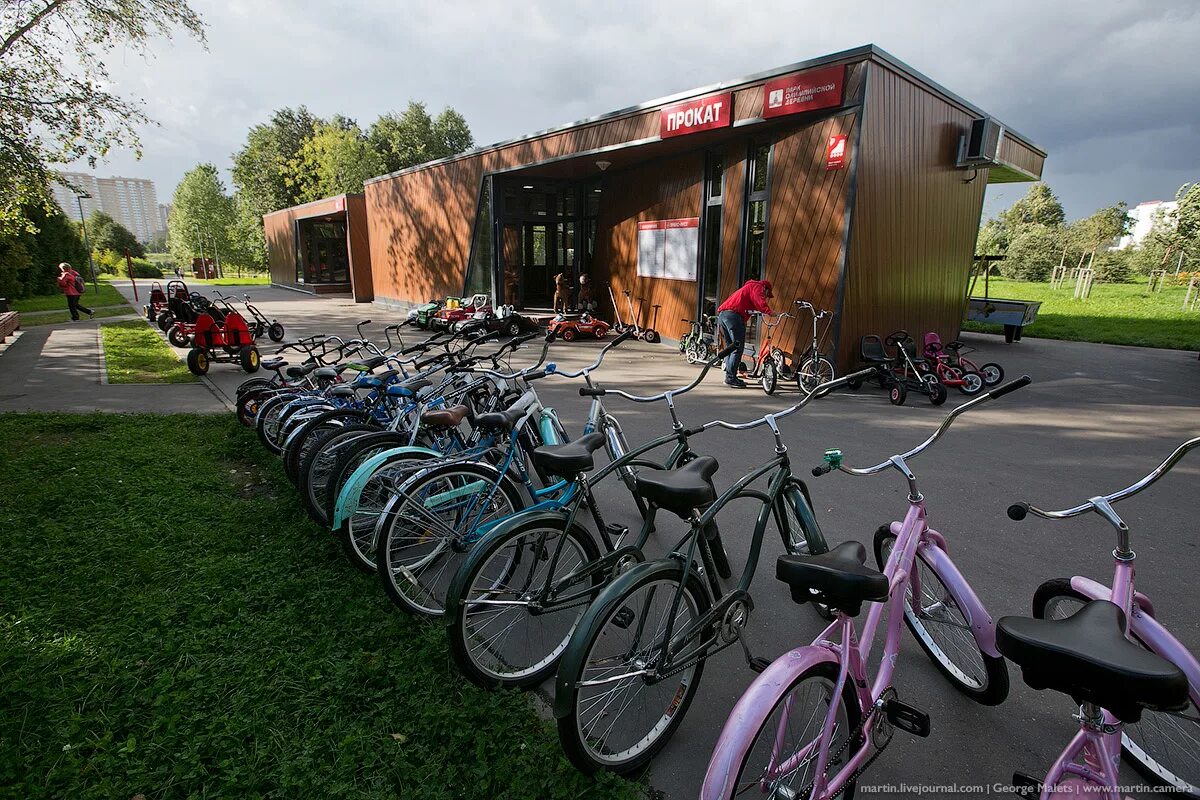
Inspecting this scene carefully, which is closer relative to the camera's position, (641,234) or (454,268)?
(641,234)

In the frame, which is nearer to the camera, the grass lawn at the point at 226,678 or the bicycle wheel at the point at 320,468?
the grass lawn at the point at 226,678

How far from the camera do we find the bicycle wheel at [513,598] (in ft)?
7.38

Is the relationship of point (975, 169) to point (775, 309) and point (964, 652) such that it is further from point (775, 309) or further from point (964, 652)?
point (964, 652)

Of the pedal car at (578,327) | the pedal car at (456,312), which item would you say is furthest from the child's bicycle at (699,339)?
the pedal car at (456,312)

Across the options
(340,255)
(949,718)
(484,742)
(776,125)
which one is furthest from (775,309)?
(340,255)

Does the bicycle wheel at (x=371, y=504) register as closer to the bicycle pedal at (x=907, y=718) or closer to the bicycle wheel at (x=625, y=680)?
the bicycle wheel at (x=625, y=680)

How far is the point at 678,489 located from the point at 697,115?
8.58 meters

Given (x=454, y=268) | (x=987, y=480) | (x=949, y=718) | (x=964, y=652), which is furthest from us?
(x=454, y=268)

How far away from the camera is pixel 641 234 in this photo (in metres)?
12.5

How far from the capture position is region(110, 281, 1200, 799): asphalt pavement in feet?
7.01

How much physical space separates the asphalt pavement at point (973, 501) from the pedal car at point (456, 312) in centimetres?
501

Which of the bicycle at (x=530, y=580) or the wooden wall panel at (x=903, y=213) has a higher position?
the wooden wall panel at (x=903, y=213)

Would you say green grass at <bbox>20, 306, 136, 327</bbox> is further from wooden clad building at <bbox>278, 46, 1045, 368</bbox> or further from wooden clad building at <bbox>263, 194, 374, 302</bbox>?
wooden clad building at <bbox>278, 46, 1045, 368</bbox>

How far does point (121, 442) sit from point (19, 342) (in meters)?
9.46
